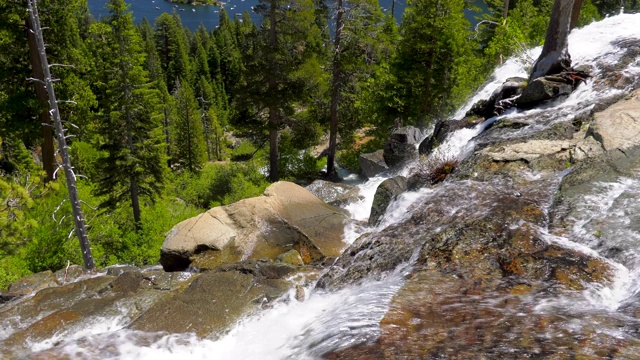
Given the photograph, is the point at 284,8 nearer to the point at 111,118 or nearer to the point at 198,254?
the point at 111,118

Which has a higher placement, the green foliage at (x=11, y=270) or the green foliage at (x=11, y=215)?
the green foliage at (x=11, y=215)

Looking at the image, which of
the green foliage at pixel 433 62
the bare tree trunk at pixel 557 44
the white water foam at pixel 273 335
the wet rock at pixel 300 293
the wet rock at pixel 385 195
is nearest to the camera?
the white water foam at pixel 273 335

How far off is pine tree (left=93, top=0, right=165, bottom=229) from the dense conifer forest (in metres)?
0.05

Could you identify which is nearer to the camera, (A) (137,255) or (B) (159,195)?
(A) (137,255)

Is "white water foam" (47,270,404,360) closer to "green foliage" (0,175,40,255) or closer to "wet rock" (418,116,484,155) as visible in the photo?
"green foliage" (0,175,40,255)

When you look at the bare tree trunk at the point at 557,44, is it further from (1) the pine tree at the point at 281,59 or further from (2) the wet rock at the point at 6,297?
(2) the wet rock at the point at 6,297

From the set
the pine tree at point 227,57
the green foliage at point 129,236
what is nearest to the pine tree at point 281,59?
the green foliage at point 129,236

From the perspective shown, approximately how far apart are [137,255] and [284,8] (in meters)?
12.6

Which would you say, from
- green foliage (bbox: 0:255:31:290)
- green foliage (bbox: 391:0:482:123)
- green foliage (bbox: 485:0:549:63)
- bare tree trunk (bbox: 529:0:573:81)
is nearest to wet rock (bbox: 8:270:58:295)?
green foliage (bbox: 0:255:31:290)

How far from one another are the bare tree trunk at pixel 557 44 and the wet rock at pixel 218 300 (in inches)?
356

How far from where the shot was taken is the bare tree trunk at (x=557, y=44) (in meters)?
11.4

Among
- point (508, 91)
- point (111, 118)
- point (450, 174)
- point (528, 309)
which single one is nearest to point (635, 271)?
point (528, 309)

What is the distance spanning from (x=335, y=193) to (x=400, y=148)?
3.87 meters

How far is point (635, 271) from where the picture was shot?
5207mm
